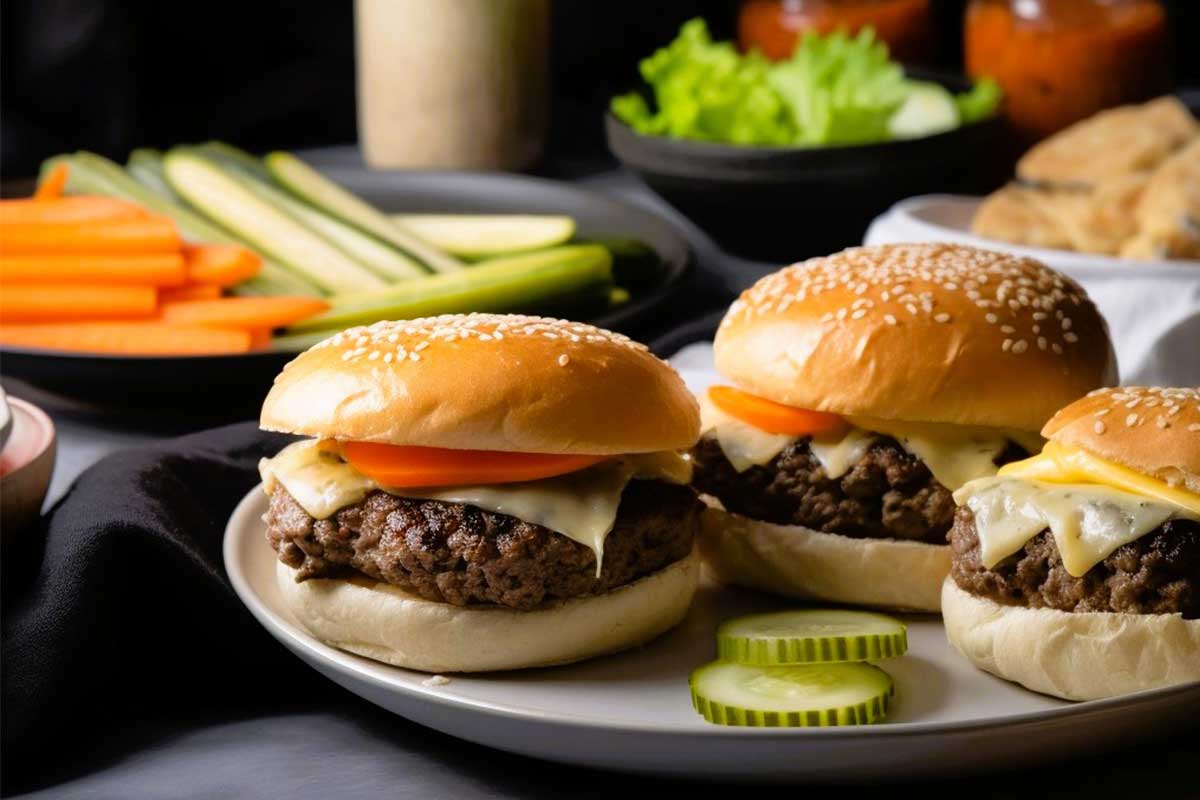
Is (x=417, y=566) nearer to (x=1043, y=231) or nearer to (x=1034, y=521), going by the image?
(x=1034, y=521)

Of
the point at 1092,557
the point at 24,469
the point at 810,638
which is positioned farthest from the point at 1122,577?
the point at 24,469

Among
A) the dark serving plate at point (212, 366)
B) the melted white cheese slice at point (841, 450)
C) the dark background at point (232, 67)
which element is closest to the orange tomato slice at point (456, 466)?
the melted white cheese slice at point (841, 450)

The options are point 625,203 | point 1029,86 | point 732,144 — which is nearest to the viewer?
point 732,144

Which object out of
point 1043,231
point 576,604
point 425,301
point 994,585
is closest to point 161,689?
point 576,604

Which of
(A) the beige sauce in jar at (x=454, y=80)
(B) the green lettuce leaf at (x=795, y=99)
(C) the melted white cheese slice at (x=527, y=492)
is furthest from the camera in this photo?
(A) the beige sauce in jar at (x=454, y=80)

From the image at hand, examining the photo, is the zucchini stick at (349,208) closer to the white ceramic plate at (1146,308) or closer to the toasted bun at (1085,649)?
the white ceramic plate at (1146,308)

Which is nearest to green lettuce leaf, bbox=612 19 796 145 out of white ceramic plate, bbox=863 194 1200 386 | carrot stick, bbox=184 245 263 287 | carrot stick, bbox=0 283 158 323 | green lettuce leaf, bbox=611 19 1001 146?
green lettuce leaf, bbox=611 19 1001 146

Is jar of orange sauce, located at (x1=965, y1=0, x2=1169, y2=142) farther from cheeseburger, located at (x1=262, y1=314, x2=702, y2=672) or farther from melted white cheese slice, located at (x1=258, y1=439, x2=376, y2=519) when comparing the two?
melted white cheese slice, located at (x1=258, y1=439, x2=376, y2=519)
